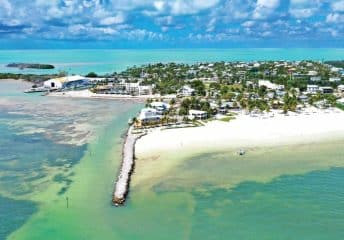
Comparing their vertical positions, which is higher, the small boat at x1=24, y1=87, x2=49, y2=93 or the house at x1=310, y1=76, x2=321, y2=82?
the house at x1=310, y1=76, x2=321, y2=82

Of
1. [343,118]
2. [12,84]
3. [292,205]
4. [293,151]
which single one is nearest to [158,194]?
[292,205]

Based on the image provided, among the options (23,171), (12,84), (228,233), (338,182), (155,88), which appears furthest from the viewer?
(12,84)

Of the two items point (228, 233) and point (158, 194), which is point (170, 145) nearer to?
point (158, 194)

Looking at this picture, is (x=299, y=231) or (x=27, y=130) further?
(x=27, y=130)

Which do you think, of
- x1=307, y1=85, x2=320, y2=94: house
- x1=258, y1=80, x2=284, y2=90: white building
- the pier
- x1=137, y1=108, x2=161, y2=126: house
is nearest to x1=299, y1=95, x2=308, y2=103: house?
x1=307, y1=85, x2=320, y2=94: house

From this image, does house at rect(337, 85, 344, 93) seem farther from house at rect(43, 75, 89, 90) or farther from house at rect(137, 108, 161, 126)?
house at rect(43, 75, 89, 90)

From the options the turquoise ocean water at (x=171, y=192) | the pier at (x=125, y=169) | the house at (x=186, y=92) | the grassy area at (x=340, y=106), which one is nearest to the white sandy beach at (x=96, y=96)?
the house at (x=186, y=92)
